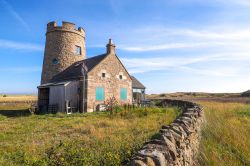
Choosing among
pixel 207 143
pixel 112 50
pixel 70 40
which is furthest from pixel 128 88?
pixel 207 143

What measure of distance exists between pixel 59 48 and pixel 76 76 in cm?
575

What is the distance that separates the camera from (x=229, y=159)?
4.61 meters

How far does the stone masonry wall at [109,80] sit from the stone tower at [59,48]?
19.0ft

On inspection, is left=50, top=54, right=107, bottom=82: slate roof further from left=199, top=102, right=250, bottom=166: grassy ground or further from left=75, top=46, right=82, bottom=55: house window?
left=199, top=102, right=250, bottom=166: grassy ground

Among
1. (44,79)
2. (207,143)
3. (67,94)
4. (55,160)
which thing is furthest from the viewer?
(44,79)

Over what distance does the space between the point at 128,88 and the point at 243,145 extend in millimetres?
19370

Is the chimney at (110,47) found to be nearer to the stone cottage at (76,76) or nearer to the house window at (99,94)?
the stone cottage at (76,76)

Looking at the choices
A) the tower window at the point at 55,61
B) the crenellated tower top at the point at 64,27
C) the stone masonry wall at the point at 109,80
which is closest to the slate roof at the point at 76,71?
the stone masonry wall at the point at 109,80

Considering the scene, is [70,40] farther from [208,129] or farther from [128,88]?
[208,129]

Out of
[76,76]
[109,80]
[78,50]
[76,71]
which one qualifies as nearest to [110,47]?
[109,80]

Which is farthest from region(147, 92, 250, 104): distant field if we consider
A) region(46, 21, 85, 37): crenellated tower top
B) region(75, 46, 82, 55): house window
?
region(46, 21, 85, 37): crenellated tower top

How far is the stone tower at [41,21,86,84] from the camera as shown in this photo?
82.3 feet

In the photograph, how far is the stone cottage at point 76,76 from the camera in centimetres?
2039

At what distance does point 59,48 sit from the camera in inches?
985
